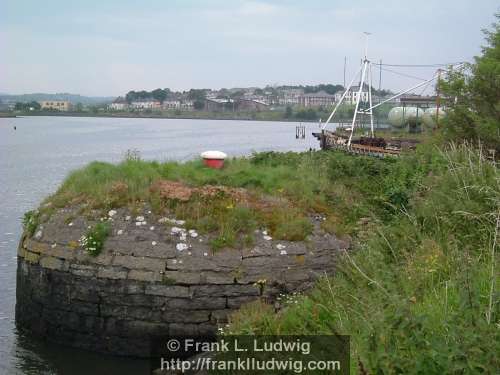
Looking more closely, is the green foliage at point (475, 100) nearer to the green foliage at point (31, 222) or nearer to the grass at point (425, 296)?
the grass at point (425, 296)

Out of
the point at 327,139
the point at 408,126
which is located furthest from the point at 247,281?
the point at 408,126

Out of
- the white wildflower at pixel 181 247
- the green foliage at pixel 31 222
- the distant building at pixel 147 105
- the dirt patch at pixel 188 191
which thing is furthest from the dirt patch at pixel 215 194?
the distant building at pixel 147 105

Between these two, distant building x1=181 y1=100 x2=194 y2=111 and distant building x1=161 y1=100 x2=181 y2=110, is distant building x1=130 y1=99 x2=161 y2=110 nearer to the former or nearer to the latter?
distant building x1=161 y1=100 x2=181 y2=110

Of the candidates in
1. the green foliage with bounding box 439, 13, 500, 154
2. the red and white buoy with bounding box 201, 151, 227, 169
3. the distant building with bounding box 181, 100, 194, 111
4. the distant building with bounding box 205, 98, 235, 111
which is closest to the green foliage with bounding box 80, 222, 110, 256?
the red and white buoy with bounding box 201, 151, 227, 169

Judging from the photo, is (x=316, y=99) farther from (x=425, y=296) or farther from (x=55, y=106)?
(x=425, y=296)

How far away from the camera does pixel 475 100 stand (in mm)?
18578

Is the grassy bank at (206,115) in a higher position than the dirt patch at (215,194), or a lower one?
higher

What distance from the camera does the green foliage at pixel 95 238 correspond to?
411 inches

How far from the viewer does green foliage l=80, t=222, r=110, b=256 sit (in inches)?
411

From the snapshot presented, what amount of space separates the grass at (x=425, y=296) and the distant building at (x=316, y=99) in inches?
6557

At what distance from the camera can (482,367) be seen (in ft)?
14.3

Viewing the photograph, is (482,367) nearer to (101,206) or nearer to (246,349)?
(246,349)

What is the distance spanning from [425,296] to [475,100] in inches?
558

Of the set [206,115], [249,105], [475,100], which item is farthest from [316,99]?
[475,100]
